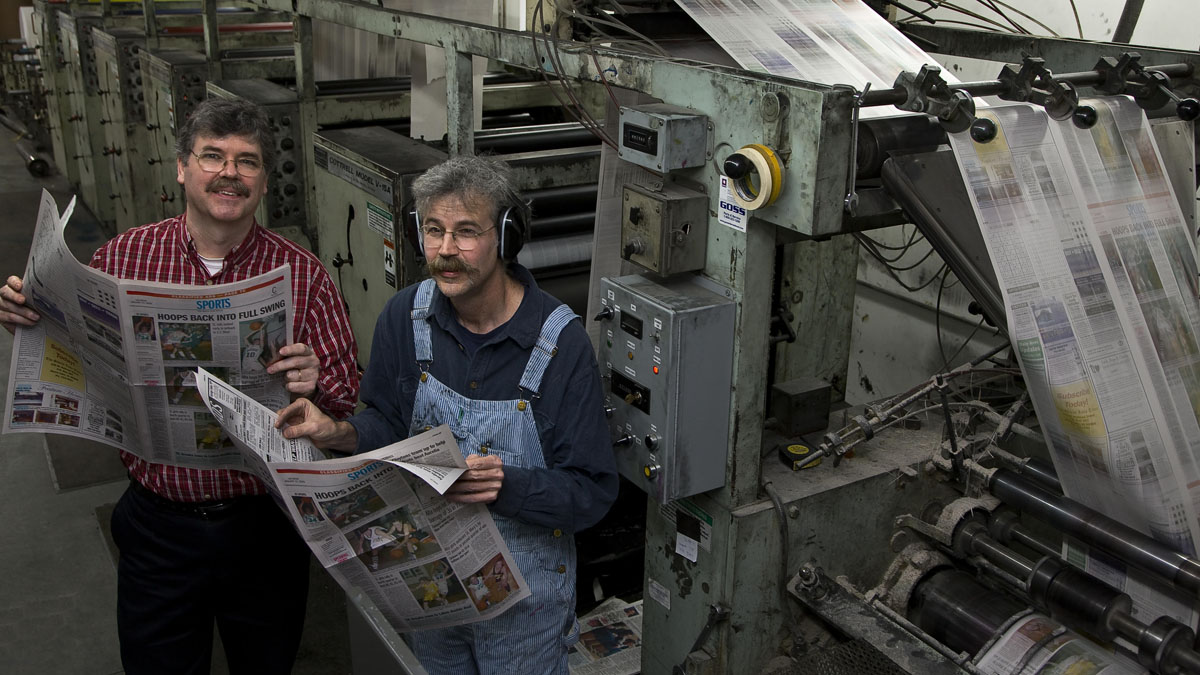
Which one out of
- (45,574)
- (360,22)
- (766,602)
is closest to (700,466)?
(766,602)

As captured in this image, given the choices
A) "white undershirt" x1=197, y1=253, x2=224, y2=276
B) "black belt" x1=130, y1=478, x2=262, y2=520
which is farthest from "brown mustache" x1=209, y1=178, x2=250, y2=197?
"black belt" x1=130, y1=478, x2=262, y2=520

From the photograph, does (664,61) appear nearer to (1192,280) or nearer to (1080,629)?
(1192,280)

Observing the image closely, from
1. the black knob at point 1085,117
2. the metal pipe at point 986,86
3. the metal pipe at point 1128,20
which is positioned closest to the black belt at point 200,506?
the metal pipe at point 986,86

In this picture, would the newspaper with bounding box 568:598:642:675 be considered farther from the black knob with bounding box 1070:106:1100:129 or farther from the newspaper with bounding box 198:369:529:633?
the black knob with bounding box 1070:106:1100:129

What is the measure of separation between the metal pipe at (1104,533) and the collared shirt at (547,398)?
752mm

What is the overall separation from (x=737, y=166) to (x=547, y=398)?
0.47 m

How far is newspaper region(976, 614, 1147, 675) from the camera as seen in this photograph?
1.71 meters

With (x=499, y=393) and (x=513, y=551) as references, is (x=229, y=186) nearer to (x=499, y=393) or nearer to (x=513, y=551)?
(x=499, y=393)

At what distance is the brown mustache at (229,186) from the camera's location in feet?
5.40

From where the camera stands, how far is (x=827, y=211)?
1.59 m

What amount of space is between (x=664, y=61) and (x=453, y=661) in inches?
43.4

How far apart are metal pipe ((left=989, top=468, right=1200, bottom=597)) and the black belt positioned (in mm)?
1384

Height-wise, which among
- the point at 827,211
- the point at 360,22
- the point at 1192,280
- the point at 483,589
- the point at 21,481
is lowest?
the point at 21,481

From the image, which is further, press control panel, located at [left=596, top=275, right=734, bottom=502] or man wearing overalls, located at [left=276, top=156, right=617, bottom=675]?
press control panel, located at [left=596, top=275, right=734, bottom=502]
